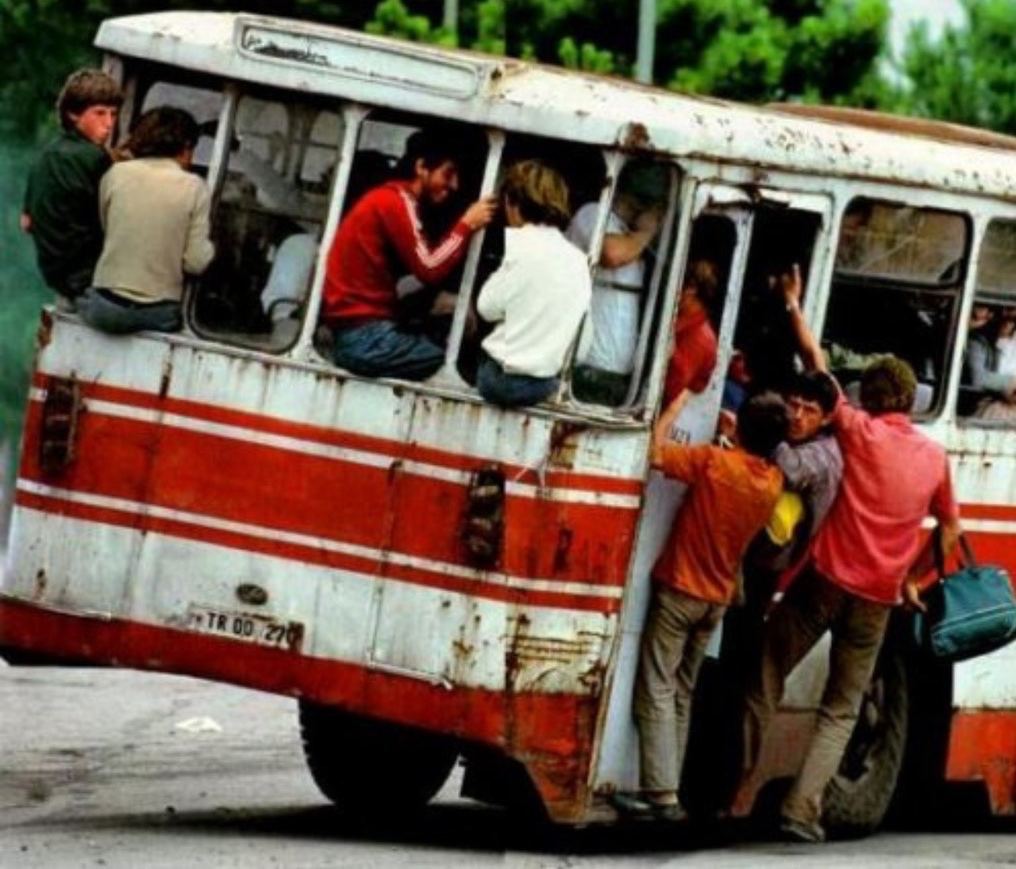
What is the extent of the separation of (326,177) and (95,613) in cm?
166

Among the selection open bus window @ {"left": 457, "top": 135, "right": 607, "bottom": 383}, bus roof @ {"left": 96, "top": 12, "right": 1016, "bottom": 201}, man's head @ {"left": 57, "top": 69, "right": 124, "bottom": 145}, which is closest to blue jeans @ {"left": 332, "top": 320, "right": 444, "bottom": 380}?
open bus window @ {"left": 457, "top": 135, "right": 607, "bottom": 383}

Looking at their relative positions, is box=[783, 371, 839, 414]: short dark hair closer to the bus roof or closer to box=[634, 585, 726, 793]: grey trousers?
the bus roof

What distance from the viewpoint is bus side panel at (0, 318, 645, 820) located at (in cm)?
1539

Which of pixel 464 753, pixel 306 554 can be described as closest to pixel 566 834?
pixel 464 753

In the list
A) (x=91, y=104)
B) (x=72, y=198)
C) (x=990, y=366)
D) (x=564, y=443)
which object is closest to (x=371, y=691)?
(x=564, y=443)

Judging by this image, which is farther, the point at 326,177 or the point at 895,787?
the point at 895,787

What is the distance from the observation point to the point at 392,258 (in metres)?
15.6

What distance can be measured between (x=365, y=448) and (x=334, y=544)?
340mm

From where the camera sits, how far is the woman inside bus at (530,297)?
1534 cm

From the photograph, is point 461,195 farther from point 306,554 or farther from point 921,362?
point 921,362

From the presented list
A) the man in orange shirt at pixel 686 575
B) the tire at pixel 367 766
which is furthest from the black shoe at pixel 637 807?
the tire at pixel 367 766

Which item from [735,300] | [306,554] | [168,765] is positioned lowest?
[168,765]

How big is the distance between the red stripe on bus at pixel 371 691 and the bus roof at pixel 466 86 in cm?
187

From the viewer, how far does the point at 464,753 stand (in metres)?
16.3
